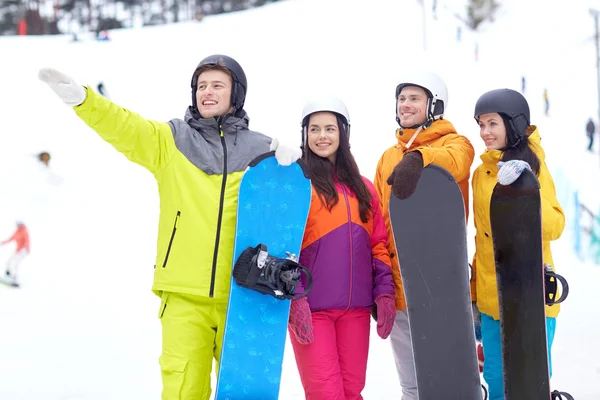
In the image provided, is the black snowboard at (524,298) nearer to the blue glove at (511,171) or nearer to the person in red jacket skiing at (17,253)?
the blue glove at (511,171)

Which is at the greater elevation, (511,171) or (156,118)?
(156,118)

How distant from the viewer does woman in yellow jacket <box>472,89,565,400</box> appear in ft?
10.8

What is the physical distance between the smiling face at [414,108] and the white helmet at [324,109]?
315 millimetres

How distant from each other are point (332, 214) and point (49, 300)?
16.7 ft

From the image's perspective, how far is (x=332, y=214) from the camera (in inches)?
125

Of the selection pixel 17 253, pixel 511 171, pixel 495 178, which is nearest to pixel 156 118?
pixel 17 253

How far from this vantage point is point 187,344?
2824 mm

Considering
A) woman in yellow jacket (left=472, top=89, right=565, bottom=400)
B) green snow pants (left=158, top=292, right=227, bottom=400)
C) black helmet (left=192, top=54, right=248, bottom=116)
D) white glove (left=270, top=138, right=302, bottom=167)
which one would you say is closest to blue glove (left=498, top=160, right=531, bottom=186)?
woman in yellow jacket (left=472, top=89, right=565, bottom=400)

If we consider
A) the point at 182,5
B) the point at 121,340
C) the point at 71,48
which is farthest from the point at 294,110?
the point at 182,5

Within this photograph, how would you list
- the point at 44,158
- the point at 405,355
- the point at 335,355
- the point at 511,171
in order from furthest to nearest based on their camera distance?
the point at 44,158
the point at 405,355
the point at 335,355
the point at 511,171

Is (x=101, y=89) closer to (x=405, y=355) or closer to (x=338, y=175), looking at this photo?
(x=338, y=175)

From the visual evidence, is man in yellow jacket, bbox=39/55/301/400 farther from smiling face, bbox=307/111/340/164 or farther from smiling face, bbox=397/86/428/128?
smiling face, bbox=397/86/428/128

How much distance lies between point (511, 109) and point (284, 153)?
1.17 m

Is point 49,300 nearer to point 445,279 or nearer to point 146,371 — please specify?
point 146,371
